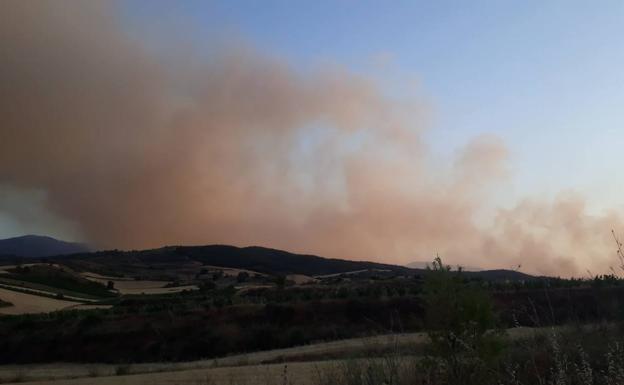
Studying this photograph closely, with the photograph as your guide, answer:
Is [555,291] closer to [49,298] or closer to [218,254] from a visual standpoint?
[49,298]

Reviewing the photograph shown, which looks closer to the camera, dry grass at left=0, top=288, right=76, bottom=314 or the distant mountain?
dry grass at left=0, top=288, right=76, bottom=314

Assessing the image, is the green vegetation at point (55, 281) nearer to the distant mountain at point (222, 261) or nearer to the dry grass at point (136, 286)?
the dry grass at point (136, 286)

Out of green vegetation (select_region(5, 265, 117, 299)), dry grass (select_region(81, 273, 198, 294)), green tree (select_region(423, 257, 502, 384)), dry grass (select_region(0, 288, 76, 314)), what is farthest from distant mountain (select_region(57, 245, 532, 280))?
green tree (select_region(423, 257, 502, 384))

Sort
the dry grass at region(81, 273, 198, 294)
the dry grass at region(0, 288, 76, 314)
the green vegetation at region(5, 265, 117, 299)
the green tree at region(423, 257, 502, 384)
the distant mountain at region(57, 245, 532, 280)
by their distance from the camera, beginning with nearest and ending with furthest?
the green tree at region(423, 257, 502, 384)
the dry grass at region(0, 288, 76, 314)
the green vegetation at region(5, 265, 117, 299)
the dry grass at region(81, 273, 198, 294)
the distant mountain at region(57, 245, 532, 280)

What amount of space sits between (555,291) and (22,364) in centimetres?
3723

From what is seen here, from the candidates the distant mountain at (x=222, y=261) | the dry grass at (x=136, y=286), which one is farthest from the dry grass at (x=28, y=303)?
the distant mountain at (x=222, y=261)

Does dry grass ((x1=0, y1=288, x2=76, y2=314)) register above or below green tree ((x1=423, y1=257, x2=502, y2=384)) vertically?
below

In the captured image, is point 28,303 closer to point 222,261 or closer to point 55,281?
point 55,281

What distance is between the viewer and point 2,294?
7369cm

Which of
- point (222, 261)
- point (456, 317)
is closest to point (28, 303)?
point (456, 317)

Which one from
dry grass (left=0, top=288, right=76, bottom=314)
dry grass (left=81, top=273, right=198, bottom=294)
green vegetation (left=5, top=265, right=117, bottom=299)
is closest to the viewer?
dry grass (left=0, top=288, right=76, bottom=314)

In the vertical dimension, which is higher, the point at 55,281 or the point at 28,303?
the point at 55,281

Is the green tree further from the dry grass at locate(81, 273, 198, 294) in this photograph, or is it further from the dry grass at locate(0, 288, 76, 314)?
the dry grass at locate(81, 273, 198, 294)

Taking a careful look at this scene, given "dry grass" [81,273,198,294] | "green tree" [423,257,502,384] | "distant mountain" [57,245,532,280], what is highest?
"distant mountain" [57,245,532,280]
